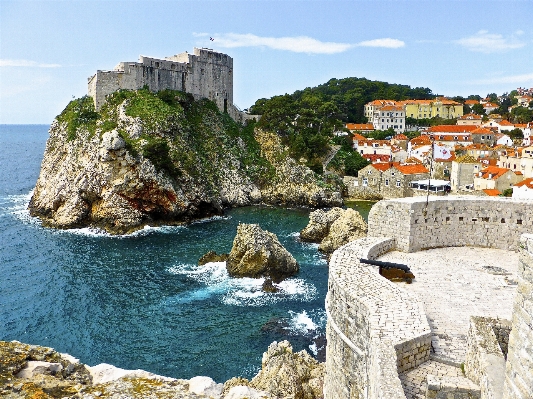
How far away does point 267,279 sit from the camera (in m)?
26.9

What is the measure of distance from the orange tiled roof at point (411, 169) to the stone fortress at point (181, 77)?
23439mm

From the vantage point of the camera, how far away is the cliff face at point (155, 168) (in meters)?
41.7

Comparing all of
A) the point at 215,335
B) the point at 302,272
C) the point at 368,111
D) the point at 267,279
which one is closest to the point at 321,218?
the point at 302,272

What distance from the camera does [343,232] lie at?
3266 cm

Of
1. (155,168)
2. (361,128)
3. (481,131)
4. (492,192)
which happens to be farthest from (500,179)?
(361,128)

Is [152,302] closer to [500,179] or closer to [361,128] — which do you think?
[500,179]

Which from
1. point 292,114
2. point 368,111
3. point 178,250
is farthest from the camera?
point 368,111

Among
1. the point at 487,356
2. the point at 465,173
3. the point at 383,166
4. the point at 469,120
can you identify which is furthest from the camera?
the point at 469,120

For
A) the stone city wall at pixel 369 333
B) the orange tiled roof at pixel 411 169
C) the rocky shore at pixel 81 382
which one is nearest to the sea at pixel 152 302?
the stone city wall at pixel 369 333

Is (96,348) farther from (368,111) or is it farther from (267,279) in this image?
(368,111)

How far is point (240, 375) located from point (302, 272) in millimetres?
12157

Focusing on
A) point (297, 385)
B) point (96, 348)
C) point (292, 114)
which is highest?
point (292, 114)

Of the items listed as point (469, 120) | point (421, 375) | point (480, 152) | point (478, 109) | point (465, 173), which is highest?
point (478, 109)

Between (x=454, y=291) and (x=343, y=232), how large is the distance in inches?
829
